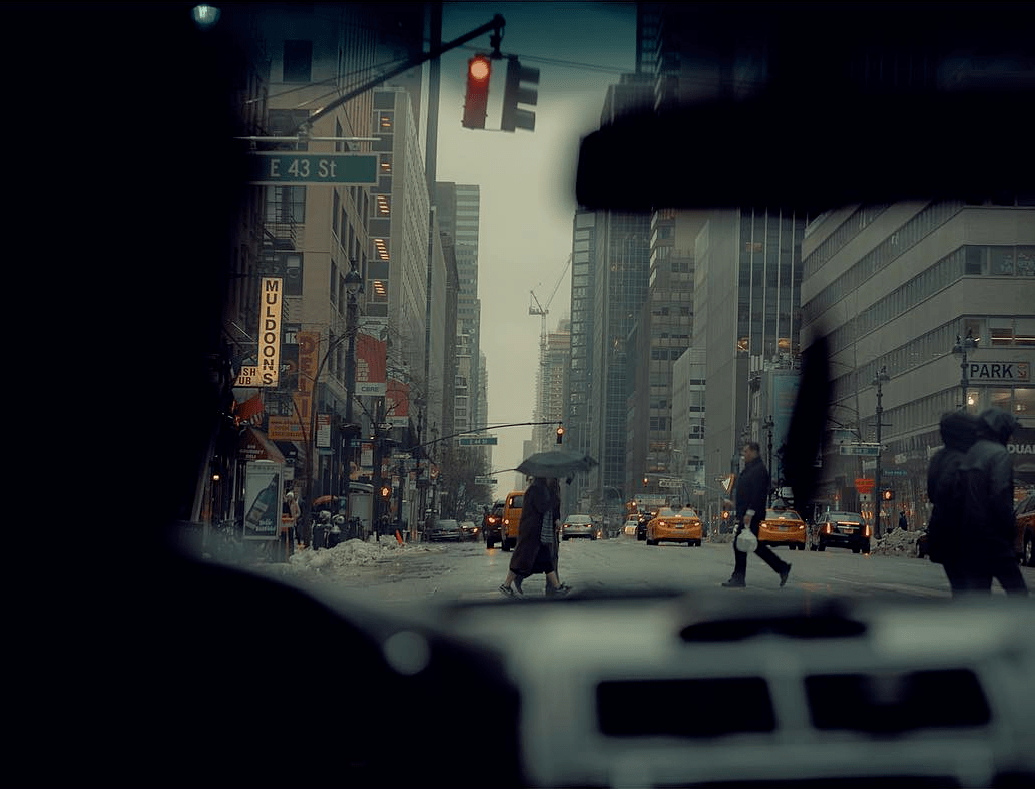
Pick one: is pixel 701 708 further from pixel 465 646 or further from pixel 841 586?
pixel 841 586

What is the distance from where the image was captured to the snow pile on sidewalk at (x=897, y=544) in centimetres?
3039

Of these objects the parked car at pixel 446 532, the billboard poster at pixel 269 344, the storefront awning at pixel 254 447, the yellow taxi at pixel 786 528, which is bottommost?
the parked car at pixel 446 532

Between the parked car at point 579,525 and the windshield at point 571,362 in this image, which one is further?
the parked car at point 579,525

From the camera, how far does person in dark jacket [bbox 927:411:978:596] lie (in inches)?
290

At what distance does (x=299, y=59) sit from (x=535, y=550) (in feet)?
20.0

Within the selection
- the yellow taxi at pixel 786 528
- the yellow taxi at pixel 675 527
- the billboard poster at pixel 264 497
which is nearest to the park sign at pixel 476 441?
the yellow taxi at pixel 675 527

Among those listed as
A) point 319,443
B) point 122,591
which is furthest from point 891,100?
point 319,443

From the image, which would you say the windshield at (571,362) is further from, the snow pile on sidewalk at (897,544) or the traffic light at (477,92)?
the snow pile on sidewalk at (897,544)

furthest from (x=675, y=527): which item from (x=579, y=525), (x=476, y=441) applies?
(x=476, y=441)

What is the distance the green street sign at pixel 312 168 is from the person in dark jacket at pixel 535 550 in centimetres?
444

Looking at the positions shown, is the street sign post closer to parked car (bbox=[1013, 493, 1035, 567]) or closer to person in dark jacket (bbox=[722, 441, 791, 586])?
parked car (bbox=[1013, 493, 1035, 567])

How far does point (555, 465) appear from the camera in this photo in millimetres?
10273

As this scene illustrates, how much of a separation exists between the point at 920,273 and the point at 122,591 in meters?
12.4

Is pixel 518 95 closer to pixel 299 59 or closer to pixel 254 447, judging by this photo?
pixel 299 59
